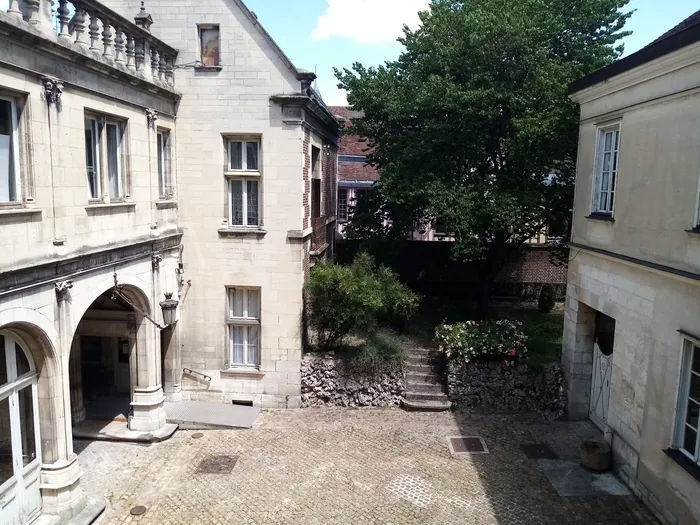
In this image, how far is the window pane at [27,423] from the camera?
8891 mm

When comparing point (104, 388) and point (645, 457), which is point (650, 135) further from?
point (104, 388)

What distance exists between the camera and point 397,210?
17906mm

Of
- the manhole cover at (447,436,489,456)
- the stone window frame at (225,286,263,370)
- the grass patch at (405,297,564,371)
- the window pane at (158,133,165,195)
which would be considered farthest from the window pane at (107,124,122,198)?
the grass patch at (405,297,564,371)

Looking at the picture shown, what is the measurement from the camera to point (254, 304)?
1420 cm

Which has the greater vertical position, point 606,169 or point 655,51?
point 655,51

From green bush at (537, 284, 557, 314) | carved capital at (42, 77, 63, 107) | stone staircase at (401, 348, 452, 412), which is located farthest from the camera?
green bush at (537, 284, 557, 314)

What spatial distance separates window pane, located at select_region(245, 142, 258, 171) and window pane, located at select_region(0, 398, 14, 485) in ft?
24.6

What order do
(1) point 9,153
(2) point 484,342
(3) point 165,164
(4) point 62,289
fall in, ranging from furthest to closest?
(2) point 484,342 < (3) point 165,164 < (4) point 62,289 < (1) point 9,153

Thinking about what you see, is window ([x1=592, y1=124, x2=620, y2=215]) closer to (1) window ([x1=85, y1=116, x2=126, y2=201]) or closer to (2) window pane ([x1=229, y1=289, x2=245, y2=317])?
(2) window pane ([x1=229, y1=289, x2=245, y2=317])

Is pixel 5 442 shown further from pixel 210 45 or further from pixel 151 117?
pixel 210 45

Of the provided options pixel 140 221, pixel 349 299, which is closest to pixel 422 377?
pixel 349 299

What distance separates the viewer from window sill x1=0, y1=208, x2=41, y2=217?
7.75m

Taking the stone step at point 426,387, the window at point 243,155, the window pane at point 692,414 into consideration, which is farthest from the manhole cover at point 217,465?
the window pane at point 692,414

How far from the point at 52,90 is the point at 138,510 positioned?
714 cm
